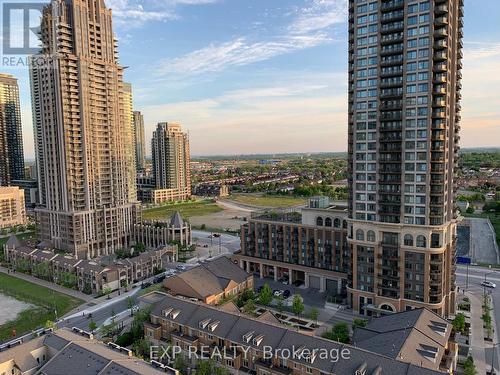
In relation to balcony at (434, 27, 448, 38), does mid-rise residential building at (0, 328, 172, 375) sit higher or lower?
lower

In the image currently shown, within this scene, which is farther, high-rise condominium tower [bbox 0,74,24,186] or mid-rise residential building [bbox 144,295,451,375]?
high-rise condominium tower [bbox 0,74,24,186]

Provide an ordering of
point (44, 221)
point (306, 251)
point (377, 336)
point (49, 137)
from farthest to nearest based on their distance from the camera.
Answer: point (44, 221)
point (49, 137)
point (306, 251)
point (377, 336)

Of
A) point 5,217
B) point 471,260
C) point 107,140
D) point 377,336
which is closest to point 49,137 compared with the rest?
point 107,140

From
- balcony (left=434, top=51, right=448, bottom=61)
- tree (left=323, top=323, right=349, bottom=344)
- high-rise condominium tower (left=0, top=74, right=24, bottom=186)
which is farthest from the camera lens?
high-rise condominium tower (left=0, top=74, right=24, bottom=186)

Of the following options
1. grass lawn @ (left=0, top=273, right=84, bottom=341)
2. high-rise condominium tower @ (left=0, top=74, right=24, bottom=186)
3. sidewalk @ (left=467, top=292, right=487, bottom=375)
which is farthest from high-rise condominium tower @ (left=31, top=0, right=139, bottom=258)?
sidewalk @ (left=467, top=292, right=487, bottom=375)

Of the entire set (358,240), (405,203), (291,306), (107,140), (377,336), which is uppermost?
(107,140)

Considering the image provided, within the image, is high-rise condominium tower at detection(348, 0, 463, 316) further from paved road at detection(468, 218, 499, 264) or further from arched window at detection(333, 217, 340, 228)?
paved road at detection(468, 218, 499, 264)

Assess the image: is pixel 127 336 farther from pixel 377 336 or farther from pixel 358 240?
pixel 358 240
